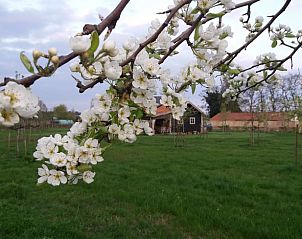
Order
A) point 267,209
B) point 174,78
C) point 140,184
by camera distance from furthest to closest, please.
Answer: point 140,184, point 267,209, point 174,78

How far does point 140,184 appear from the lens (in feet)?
A: 22.6

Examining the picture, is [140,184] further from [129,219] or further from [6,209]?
[6,209]

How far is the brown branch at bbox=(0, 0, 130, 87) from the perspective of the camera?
813mm

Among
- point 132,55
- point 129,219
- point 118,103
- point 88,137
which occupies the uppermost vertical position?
point 132,55

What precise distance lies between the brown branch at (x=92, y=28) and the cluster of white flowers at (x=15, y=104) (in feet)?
0.09

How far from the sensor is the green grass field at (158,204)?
14.6ft

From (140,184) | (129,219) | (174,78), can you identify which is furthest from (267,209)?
(174,78)

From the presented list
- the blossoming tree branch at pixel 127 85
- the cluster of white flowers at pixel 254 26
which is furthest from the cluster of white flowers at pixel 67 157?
the cluster of white flowers at pixel 254 26

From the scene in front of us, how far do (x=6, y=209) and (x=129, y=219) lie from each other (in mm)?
1651

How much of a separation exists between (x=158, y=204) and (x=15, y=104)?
16.1 ft

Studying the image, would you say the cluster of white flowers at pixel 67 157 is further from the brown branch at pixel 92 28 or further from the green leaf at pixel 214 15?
the green leaf at pixel 214 15

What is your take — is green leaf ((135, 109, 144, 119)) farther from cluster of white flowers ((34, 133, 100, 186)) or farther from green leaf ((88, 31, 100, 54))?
green leaf ((88, 31, 100, 54))

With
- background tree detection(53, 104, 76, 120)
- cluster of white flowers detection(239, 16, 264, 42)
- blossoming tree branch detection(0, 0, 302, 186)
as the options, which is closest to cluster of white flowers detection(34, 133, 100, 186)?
blossoming tree branch detection(0, 0, 302, 186)

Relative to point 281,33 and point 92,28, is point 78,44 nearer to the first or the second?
point 92,28
